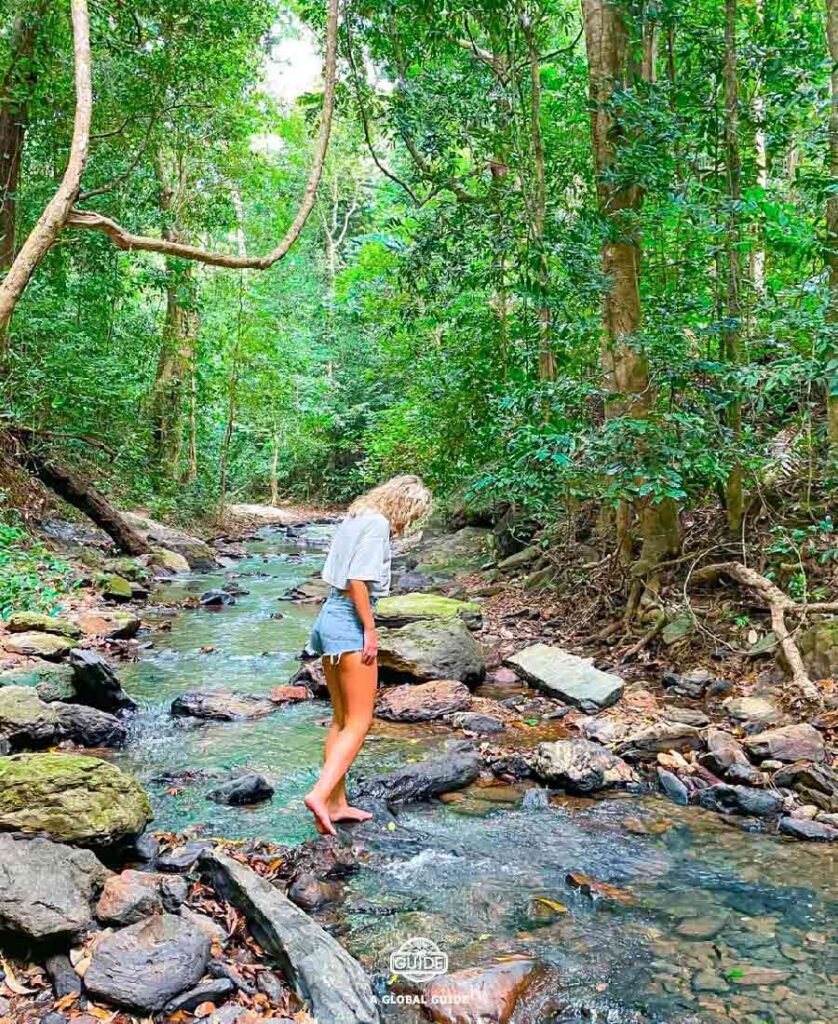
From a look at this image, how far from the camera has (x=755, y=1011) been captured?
110 inches

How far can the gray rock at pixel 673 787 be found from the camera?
15.3ft

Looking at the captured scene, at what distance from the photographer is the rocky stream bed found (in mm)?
2785

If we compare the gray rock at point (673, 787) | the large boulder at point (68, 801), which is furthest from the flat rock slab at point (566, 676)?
the large boulder at point (68, 801)

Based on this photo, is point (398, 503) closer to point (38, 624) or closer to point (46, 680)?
point (46, 680)

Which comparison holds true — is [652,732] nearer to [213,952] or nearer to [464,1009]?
[464,1009]

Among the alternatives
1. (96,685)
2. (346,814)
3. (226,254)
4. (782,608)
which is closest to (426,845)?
(346,814)

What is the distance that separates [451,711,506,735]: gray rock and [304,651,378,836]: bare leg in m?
1.80

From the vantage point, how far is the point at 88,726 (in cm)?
550

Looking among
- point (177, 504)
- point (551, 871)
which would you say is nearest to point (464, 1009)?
point (551, 871)

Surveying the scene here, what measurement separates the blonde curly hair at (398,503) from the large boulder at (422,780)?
1.56 m

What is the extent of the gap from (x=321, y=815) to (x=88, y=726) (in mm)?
2409

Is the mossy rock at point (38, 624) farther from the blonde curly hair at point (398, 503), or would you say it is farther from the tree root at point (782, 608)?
the tree root at point (782, 608)

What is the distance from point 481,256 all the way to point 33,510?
7.64 meters

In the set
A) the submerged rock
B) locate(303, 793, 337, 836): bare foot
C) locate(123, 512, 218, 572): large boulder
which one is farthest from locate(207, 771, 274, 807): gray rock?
locate(123, 512, 218, 572): large boulder
